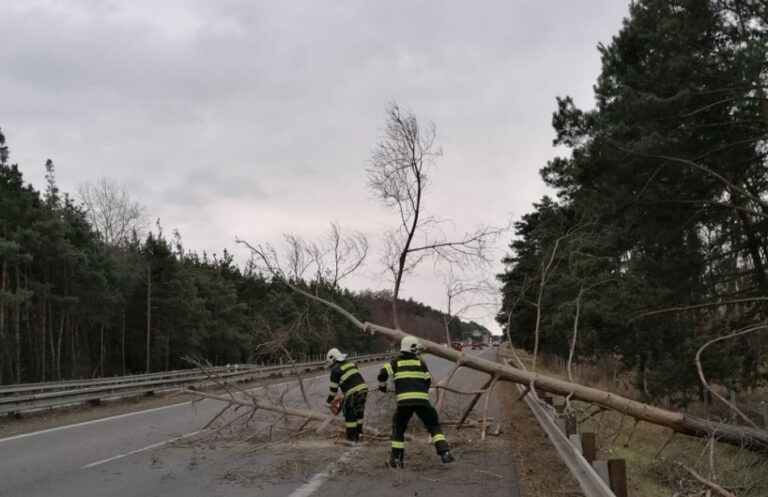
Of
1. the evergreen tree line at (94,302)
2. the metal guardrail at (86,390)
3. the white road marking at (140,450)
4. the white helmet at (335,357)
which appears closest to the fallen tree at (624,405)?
the white helmet at (335,357)

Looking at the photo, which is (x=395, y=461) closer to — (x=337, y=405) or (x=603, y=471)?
(x=337, y=405)

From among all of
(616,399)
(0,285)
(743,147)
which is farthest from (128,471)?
(0,285)

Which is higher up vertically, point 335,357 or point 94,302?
point 94,302

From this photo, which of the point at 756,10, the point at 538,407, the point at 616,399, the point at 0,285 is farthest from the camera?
the point at 0,285

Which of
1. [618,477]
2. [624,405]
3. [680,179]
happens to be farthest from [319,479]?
[680,179]

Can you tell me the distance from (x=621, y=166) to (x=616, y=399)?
241 inches

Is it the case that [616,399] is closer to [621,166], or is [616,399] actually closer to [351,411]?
[351,411]

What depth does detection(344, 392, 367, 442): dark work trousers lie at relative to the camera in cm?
938

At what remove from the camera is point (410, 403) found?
765 cm

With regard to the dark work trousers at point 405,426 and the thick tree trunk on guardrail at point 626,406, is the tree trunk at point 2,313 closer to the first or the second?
the thick tree trunk on guardrail at point 626,406

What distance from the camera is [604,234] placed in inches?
595

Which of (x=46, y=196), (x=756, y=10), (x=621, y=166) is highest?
(x=46, y=196)

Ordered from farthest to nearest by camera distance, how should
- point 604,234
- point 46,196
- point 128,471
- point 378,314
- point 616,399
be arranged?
1. point 378,314
2. point 46,196
3. point 604,234
4. point 616,399
5. point 128,471

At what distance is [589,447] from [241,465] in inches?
186
